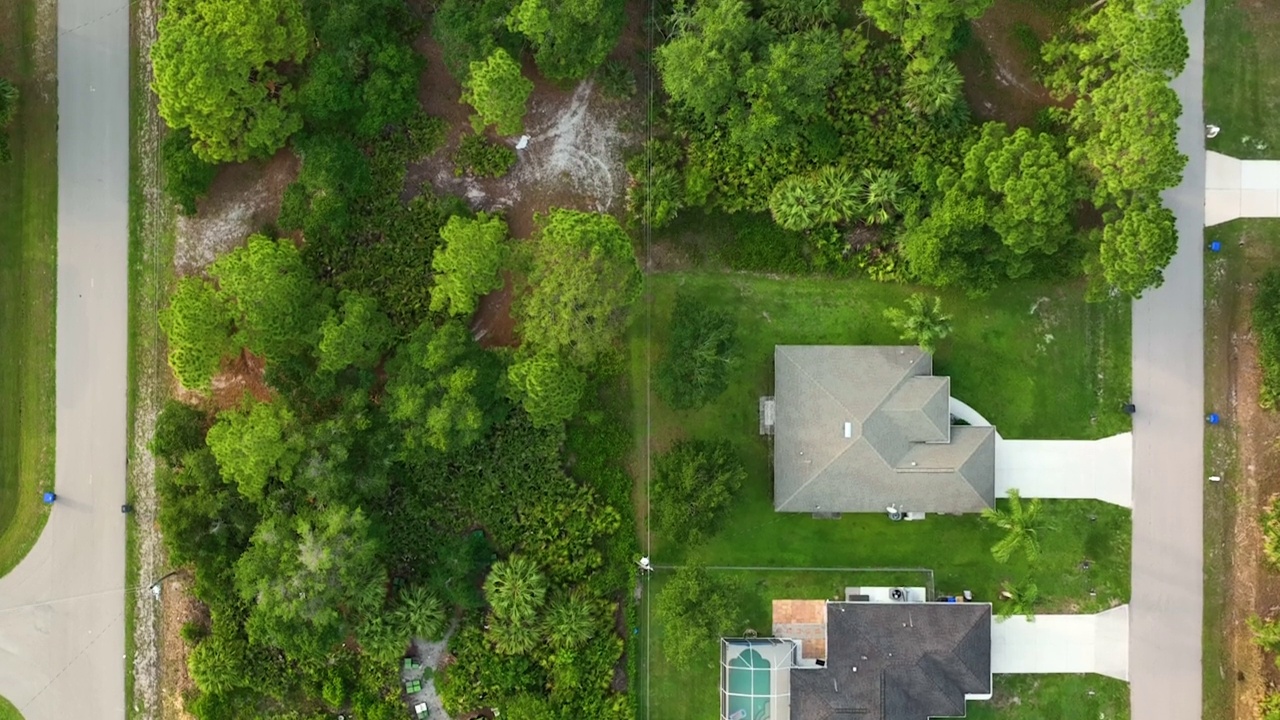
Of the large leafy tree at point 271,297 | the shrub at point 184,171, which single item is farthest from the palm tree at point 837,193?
the shrub at point 184,171

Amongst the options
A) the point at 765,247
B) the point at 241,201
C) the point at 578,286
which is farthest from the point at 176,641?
the point at 765,247

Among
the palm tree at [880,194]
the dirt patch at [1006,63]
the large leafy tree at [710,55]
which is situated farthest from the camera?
the dirt patch at [1006,63]

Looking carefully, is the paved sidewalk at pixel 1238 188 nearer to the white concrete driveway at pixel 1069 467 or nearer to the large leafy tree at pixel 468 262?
the white concrete driveway at pixel 1069 467

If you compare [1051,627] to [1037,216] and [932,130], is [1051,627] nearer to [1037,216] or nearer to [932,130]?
[1037,216]

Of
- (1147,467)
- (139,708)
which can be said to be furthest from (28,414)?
(1147,467)

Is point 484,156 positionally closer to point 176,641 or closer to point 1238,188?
point 176,641

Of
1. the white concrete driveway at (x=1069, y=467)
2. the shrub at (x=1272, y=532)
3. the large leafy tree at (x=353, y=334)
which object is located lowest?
→ the shrub at (x=1272, y=532)

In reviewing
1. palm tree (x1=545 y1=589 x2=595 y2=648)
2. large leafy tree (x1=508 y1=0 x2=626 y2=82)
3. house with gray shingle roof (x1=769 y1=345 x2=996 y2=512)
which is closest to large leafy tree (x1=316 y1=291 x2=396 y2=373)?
large leafy tree (x1=508 y1=0 x2=626 y2=82)
